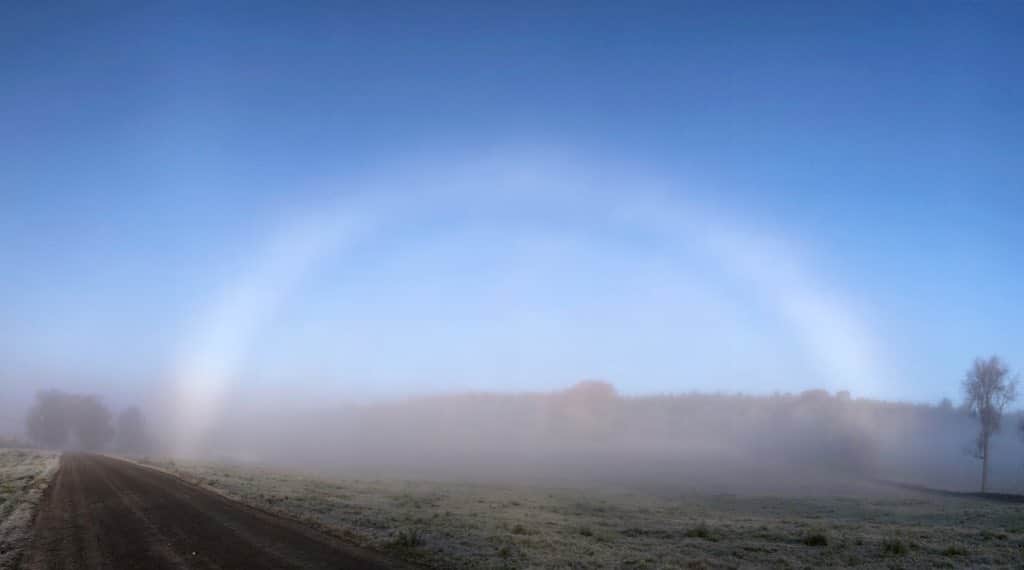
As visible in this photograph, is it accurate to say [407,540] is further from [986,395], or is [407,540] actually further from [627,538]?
[986,395]

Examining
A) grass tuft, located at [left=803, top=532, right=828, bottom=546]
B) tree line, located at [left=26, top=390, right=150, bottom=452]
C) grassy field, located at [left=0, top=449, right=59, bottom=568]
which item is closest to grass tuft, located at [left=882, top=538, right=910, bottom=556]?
grass tuft, located at [left=803, top=532, right=828, bottom=546]

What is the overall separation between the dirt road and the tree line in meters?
185

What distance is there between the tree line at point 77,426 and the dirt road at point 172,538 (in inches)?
7280

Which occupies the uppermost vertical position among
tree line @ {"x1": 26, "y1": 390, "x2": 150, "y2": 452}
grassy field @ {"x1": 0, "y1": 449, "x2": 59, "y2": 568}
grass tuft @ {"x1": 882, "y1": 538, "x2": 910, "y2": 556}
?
grass tuft @ {"x1": 882, "y1": 538, "x2": 910, "y2": 556}

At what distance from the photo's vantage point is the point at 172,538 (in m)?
18.1

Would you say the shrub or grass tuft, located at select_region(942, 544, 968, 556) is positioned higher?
grass tuft, located at select_region(942, 544, 968, 556)

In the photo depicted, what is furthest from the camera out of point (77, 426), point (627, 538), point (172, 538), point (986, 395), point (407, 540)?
point (77, 426)

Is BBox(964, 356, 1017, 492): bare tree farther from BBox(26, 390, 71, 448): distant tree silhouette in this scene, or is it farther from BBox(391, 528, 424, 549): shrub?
BBox(26, 390, 71, 448): distant tree silhouette

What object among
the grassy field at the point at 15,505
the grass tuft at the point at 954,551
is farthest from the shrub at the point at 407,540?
the grass tuft at the point at 954,551

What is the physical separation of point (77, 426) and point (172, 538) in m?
203

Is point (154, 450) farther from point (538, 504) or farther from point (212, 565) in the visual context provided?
point (212, 565)

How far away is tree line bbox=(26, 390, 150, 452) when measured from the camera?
172000 millimetres

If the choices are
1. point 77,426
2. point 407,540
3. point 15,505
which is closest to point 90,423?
point 77,426

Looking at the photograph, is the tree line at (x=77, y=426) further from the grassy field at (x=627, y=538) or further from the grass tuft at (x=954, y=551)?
the grass tuft at (x=954, y=551)
